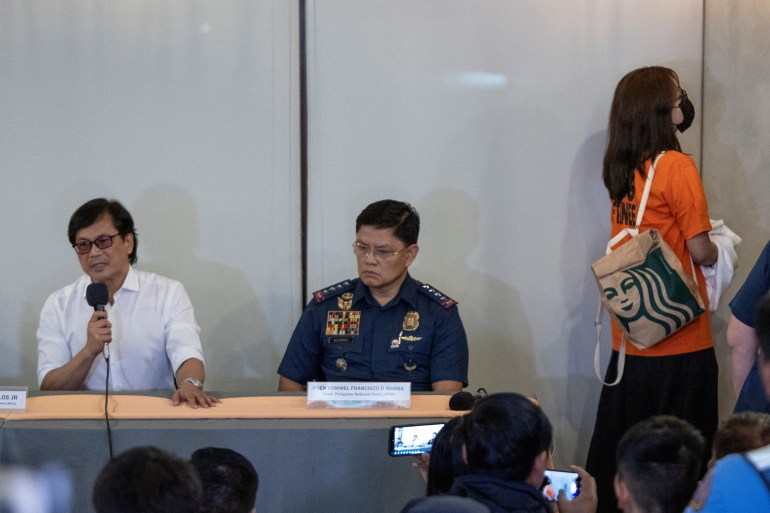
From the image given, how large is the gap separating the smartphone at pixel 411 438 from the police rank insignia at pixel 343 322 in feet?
3.31

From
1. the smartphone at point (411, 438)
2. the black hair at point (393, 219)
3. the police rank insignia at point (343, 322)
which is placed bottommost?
the smartphone at point (411, 438)

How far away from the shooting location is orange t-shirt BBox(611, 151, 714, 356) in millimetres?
3371

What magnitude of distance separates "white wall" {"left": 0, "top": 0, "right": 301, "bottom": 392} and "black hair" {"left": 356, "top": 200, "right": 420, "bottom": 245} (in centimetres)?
90

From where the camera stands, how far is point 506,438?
1.78 metres

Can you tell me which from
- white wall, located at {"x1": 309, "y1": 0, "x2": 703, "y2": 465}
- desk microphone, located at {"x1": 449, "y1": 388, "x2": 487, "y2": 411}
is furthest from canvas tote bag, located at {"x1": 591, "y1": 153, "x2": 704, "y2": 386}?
desk microphone, located at {"x1": 449, "y1": 388, "x2": 487, "y2": 411}

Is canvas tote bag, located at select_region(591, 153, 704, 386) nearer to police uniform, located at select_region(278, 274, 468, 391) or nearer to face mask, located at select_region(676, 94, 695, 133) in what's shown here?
face mask, located at select_region(676, 94, 695, 133)

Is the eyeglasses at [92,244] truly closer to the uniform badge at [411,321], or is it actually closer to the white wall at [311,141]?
the white wall at [311,141]

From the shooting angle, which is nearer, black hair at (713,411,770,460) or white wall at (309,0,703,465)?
black hair at (713,411,770,460)

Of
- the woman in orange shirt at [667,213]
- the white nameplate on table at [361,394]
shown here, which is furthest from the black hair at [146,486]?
the woman in orange shirt at [667,213]

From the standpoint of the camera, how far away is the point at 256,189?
13.4 ft

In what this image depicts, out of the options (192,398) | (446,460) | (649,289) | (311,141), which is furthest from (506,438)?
(311,141)

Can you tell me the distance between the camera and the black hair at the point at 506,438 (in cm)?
177

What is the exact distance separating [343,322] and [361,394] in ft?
2.46

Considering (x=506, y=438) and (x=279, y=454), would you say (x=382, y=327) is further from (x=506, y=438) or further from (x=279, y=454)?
(x=506, y=438)
